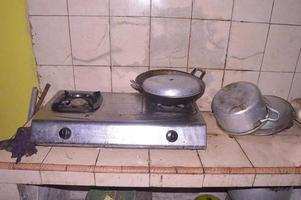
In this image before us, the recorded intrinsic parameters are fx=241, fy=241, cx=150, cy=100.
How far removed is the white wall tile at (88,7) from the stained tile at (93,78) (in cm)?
27

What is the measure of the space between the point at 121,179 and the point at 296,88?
1054 millimetres

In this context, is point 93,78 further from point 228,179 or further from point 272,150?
point 272,150

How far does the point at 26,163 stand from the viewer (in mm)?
884

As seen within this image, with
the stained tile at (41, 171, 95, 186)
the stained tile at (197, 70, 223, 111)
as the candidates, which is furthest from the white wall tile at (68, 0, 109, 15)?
the stained tile at (41, 171, 95, 186)

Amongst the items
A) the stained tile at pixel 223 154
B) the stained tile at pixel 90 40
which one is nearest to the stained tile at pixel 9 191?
the stained tile at pixel 90 40

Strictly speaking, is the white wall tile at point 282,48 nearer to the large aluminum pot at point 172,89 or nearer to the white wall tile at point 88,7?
the large aluminum pot at point 172,89

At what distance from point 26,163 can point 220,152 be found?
2.45 feet

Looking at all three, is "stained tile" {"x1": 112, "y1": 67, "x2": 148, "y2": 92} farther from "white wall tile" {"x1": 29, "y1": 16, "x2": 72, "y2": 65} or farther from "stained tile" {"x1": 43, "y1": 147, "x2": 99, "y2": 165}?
"stained tile" {"x1": 43, "y1": 147, "x2": 99, "y2": 165}

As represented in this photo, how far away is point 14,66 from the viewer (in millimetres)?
1261

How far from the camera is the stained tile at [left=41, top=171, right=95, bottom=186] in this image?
88 centimetres

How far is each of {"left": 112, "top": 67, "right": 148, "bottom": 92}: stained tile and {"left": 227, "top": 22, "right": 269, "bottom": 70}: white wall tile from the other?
455 millimetres

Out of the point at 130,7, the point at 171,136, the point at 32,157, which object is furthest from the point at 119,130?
the point at 130,7

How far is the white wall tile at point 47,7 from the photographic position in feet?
3.70

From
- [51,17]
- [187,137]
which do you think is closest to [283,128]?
[187,137]
